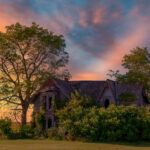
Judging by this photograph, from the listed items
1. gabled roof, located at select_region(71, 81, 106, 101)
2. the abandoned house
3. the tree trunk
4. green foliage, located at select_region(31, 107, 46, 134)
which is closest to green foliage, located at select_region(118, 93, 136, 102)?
the abandoned house

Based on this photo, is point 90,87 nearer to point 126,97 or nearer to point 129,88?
point 129,88

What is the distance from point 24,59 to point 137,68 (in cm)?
2275

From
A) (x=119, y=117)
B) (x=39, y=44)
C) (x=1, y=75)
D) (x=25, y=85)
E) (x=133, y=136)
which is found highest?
(x=39, y=44)

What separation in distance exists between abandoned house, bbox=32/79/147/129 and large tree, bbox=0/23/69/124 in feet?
6.91

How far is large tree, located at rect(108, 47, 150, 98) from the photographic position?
41.8 metres

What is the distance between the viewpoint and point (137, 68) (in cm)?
4438

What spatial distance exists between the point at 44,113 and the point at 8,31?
14636mm

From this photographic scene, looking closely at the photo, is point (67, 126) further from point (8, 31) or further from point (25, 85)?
point (8, 31)

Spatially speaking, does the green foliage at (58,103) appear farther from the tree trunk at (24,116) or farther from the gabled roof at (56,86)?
the tree trunk at (24,116)

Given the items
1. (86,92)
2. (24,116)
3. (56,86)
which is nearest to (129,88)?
(86,92)

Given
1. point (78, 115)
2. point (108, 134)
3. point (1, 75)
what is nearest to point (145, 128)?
point (108, 134)

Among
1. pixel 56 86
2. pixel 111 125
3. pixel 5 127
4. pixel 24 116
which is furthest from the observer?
pixel 24 116

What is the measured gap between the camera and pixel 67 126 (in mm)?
23969

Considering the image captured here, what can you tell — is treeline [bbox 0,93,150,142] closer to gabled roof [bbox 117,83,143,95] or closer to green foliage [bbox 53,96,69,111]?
green foliage [bbox 53,96,69,111]
